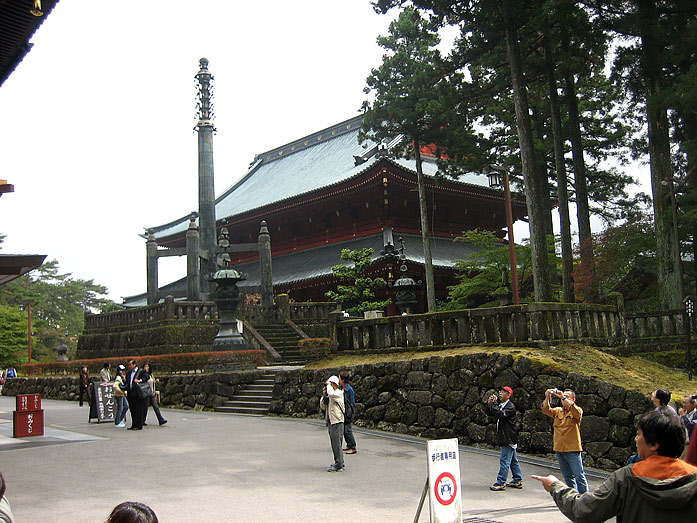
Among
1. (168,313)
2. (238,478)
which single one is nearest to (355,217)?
(168,313)

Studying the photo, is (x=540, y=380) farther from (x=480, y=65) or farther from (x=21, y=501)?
(x=480, y=65)

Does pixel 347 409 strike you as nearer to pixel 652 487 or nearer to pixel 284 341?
pixel 652 487

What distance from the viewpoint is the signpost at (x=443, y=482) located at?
231 inches

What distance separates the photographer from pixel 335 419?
982 centimetres

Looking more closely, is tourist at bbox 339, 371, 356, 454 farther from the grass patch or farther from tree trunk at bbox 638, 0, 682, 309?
tree trunk at bbox 638, 0, 682, 309

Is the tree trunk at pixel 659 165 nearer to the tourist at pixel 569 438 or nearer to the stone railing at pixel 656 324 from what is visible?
the stone railing at pixel 656 324

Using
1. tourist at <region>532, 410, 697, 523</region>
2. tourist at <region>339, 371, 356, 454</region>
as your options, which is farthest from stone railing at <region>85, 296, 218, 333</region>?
tourist at <region>532, 410, 697, 523</region>

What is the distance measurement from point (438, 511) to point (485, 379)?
6.36 metres

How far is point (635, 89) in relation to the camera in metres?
22.2

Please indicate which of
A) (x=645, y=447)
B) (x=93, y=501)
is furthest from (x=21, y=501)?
(x=645, y=447)

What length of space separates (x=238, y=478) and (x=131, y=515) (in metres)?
6.76

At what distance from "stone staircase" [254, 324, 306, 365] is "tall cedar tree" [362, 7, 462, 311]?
18.5ft

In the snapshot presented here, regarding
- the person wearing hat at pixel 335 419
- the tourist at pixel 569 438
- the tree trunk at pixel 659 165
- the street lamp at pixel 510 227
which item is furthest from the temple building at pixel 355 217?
the tourist at pixel 569 438

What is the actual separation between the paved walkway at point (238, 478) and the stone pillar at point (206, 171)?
637 inches
